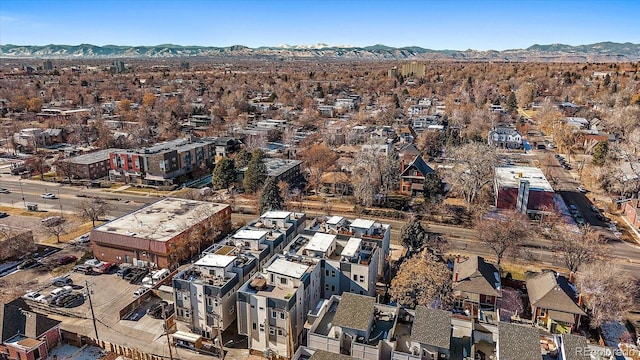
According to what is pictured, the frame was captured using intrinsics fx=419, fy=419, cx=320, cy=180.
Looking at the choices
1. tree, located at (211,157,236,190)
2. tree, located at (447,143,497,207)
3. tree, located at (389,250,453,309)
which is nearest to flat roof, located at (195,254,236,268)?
tree, located at (389,250,453,309)

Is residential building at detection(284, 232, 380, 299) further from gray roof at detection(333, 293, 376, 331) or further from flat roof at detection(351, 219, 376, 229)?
gray roof at detection(333, 293, 376, 331)

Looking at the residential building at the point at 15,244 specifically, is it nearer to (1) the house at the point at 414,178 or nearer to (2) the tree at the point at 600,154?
(1) the house at the point at 414,178

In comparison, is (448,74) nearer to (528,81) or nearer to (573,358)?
(528,81)

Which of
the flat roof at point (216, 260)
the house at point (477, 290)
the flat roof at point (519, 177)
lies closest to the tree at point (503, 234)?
the house at point (477, 290)

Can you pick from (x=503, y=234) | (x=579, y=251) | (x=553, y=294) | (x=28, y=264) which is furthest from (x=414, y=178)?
(x=28, y=264)

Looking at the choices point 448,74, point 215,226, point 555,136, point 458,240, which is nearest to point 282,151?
point 215,226

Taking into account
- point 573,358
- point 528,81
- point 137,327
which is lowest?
point 137,327

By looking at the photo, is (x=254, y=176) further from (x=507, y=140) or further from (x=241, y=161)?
(x=507, y=140)
